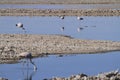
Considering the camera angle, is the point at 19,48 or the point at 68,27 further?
the point at 68,27

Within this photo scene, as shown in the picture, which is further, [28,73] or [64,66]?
[64,66]

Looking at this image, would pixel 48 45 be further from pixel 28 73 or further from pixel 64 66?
pixel 28 73

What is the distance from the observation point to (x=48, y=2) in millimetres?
92125

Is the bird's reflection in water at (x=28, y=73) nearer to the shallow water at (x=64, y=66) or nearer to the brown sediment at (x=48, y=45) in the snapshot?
the shallow water at (x=64, y=66)

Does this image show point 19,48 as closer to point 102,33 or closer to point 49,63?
point 49,63

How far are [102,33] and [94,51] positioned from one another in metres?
8.38

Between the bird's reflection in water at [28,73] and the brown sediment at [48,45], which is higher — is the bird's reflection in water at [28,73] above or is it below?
above

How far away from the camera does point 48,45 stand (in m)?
25.9

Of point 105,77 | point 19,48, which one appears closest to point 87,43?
point 19,48

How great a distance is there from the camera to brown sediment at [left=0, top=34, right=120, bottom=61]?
23.9 metres

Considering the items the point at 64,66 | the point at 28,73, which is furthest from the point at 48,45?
the point at 28,73

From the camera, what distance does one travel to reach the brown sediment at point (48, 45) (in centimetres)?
2388

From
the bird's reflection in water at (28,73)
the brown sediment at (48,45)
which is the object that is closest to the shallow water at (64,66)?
the bird's reflection in water at (28,73)

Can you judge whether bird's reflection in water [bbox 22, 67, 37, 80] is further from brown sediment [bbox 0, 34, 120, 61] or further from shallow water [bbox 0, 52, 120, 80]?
brown sediment [bbox 0, 34, 120, 61]
